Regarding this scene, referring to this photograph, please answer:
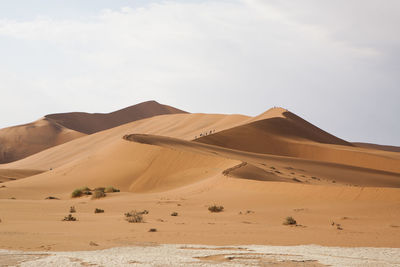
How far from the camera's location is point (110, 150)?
123 feet

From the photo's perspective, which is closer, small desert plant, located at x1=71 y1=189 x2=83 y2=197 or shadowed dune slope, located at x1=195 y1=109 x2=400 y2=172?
small desert plant, located at x1=71 y1=189 x2=83 y2=197

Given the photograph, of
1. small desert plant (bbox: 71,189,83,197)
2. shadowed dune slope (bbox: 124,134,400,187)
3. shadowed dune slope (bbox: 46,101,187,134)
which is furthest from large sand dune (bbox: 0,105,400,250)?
shadowed dune slope (bbox: 46,101,187,134)

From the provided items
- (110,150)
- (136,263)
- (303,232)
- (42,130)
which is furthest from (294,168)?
(42,130)

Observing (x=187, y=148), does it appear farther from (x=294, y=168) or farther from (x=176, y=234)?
(x=176, y=234)

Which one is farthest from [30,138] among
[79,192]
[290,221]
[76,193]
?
[290,221]

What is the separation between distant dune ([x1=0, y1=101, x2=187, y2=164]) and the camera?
87619mm

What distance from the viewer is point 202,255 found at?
8.43 metres

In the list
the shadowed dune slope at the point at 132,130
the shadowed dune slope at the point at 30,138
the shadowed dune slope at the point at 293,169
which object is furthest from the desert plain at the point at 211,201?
the shadowed dune slope at the point at 30,138

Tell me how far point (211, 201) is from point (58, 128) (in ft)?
263

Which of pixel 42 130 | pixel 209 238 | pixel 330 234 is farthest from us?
pixel 42 130

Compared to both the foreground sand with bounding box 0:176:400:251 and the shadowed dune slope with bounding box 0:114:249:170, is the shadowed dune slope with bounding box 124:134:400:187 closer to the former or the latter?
the foreground sand with bounding box 0:176:400:251

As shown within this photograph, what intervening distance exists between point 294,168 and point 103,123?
74569mm

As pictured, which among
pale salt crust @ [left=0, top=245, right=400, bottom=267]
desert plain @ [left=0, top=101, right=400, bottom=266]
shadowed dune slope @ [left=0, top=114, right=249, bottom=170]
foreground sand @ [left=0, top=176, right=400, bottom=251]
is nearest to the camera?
pale salt crust @ [left=0, top=245, right=400, bottom=267]

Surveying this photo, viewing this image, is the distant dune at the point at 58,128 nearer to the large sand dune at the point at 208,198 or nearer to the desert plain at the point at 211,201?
the large sand dune at the point at 208,198
